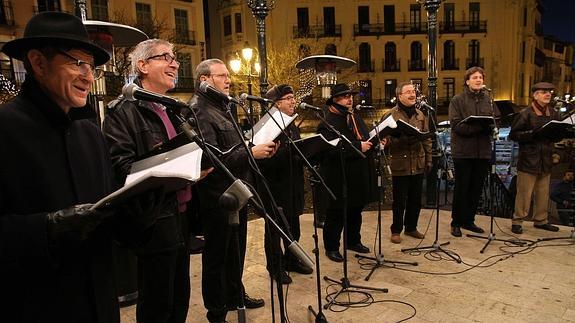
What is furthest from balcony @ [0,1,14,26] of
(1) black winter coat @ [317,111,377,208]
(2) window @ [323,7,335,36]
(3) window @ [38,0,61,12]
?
(1) black winter coat @ [317,111,377,208]

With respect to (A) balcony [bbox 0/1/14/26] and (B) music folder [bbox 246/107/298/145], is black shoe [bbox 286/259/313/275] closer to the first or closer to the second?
(B) music folder [bbox 246/107/298/145]

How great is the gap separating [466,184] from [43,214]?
535cm

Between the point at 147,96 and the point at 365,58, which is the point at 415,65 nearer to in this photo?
the point at 365,58

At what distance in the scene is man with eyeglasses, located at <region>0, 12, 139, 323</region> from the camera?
1452 mm

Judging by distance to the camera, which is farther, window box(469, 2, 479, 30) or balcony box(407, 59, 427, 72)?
balcony box(407, 59, 427, 72)

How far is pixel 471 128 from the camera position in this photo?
533 cm

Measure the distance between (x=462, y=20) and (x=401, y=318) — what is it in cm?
3795

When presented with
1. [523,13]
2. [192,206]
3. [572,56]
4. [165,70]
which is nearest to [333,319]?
[192,206]

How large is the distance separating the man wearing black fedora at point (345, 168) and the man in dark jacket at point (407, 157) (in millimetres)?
519

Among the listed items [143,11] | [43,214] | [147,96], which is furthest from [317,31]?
[43,214]

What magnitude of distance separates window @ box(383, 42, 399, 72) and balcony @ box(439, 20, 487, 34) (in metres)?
4.41

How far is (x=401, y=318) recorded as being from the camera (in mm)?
3445

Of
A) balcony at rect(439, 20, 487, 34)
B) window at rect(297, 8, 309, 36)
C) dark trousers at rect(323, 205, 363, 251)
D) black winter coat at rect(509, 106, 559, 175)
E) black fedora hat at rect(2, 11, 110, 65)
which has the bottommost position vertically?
dark trousers at rect(323, 205, 363, 251)

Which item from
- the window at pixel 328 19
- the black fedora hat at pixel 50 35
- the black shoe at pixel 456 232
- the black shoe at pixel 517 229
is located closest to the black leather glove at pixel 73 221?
the black fedora hat at pixel 50 35
